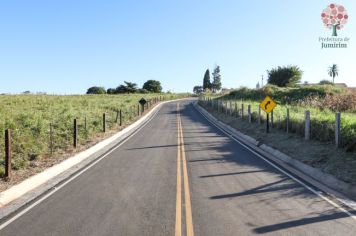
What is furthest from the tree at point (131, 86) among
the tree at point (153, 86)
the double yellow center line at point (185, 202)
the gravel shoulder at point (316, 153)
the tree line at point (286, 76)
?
the double yellow center line at point (185, 202)

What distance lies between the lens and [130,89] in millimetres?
139250

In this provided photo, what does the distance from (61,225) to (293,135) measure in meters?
14.4

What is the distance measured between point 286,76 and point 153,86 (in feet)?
249

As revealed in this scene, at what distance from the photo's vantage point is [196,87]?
580 feet

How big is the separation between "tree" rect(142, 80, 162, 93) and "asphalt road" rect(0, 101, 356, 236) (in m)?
142

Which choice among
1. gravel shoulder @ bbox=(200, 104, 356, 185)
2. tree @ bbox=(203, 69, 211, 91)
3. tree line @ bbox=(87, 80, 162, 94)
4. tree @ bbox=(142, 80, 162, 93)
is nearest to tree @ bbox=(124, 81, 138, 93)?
tree line @ bbox=(87, 80, 162, 94)

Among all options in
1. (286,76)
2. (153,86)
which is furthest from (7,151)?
(153,86)

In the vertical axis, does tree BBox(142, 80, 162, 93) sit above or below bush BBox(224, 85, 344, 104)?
above

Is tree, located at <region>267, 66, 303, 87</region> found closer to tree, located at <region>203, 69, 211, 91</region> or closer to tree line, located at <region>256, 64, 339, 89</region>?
tree line, located at <region>256, 64, 339, 89</region>

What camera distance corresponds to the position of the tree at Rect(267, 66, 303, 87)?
89.1 meters

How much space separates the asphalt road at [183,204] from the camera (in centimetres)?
754

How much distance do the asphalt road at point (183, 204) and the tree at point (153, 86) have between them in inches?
5596

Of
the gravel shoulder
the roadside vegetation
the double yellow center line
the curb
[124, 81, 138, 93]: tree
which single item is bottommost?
the curb

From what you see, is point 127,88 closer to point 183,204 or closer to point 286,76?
point 286,76
